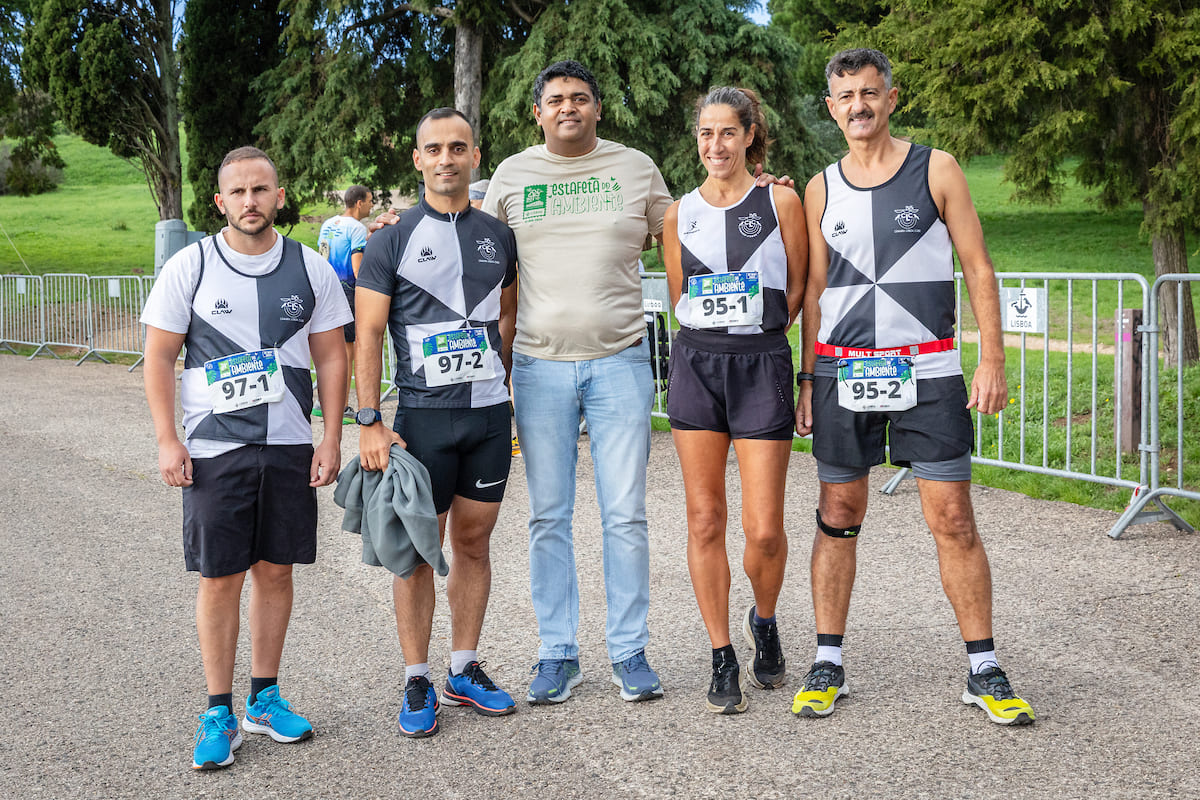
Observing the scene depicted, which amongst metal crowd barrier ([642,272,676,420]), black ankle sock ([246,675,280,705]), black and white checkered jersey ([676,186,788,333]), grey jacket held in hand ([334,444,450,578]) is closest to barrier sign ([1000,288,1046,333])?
metal crowd barrier ([642,272,676,420])

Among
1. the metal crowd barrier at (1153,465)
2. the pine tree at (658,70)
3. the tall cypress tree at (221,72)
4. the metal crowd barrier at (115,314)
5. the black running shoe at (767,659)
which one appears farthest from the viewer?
the tall cypress tree at (221,72)

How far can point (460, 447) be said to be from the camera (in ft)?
13.0

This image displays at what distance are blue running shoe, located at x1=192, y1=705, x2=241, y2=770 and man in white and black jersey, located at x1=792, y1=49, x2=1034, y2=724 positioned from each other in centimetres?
189

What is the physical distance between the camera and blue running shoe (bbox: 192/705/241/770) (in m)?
3.62

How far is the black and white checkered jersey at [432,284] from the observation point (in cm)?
388

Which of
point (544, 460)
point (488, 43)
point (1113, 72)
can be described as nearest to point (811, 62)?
point (488, 43)

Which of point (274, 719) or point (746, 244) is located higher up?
point (746, 244)

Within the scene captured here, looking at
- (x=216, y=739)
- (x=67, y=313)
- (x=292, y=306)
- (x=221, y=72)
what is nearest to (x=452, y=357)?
(x=292, y=306)

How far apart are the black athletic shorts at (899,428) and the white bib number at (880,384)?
3cm

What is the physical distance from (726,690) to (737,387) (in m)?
1.06

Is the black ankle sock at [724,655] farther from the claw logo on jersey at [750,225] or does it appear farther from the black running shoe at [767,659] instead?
the claw logo on jersey at [750,225]

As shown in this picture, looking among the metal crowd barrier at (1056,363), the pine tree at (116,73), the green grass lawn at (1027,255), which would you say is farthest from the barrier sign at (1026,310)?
the pine tree at (116,73)

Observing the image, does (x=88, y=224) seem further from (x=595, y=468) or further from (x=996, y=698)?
(x=996, y=698)

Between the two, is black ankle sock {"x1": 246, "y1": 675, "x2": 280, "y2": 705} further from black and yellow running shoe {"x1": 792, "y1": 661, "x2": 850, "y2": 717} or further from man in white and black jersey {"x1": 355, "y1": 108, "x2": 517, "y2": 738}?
black and yellow running shoe {"x1": 792, "y1": 661, "x2": 850, "y2": 717}
